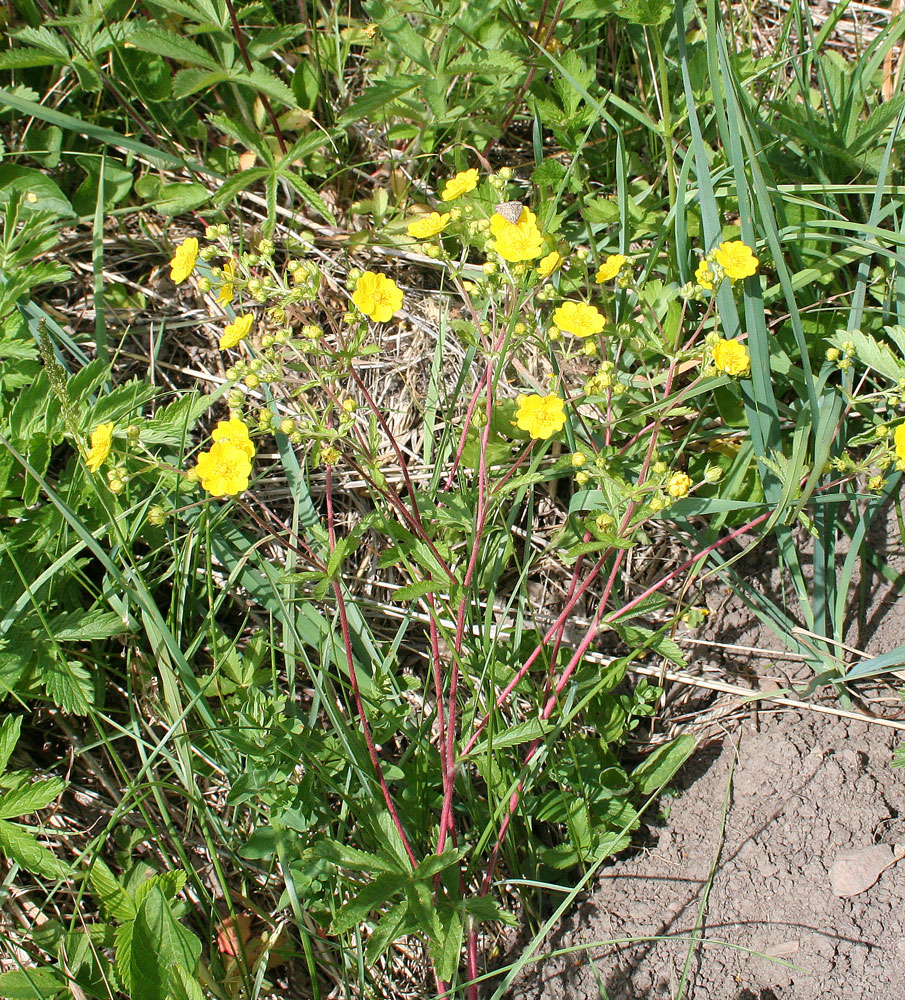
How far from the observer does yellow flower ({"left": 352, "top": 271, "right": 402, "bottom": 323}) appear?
198cm

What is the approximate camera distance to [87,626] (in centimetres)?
221

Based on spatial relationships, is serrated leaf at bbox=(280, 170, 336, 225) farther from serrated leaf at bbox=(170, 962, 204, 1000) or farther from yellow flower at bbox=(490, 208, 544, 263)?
serrated leaf at bbox=(170, 962, 204, 1000)

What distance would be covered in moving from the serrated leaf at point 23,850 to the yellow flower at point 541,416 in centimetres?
152

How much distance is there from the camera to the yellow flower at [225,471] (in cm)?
179

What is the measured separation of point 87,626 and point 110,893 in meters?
0.67

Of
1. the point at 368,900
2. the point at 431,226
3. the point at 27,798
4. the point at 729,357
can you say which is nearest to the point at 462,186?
the point at 431,226

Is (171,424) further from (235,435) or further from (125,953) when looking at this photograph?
(125,953)

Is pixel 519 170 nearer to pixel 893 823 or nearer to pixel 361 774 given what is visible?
pixel 361 774

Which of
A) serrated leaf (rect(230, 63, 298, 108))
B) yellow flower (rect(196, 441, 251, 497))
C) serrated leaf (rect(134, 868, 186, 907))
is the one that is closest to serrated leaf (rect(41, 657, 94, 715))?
Answer: serrated leaf (rect(134, 868, 186, 907))

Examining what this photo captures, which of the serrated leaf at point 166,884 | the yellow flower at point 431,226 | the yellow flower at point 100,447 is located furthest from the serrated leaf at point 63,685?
the yellow flower at point 431,226

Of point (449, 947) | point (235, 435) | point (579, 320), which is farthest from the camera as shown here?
point (579, 320)

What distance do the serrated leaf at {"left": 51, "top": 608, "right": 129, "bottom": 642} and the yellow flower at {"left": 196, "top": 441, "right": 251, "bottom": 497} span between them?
0.66 m

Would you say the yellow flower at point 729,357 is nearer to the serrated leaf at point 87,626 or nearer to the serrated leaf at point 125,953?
the serrated leaf at point 87,626

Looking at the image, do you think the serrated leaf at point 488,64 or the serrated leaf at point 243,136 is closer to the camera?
the serrated leaf at point 488,64
